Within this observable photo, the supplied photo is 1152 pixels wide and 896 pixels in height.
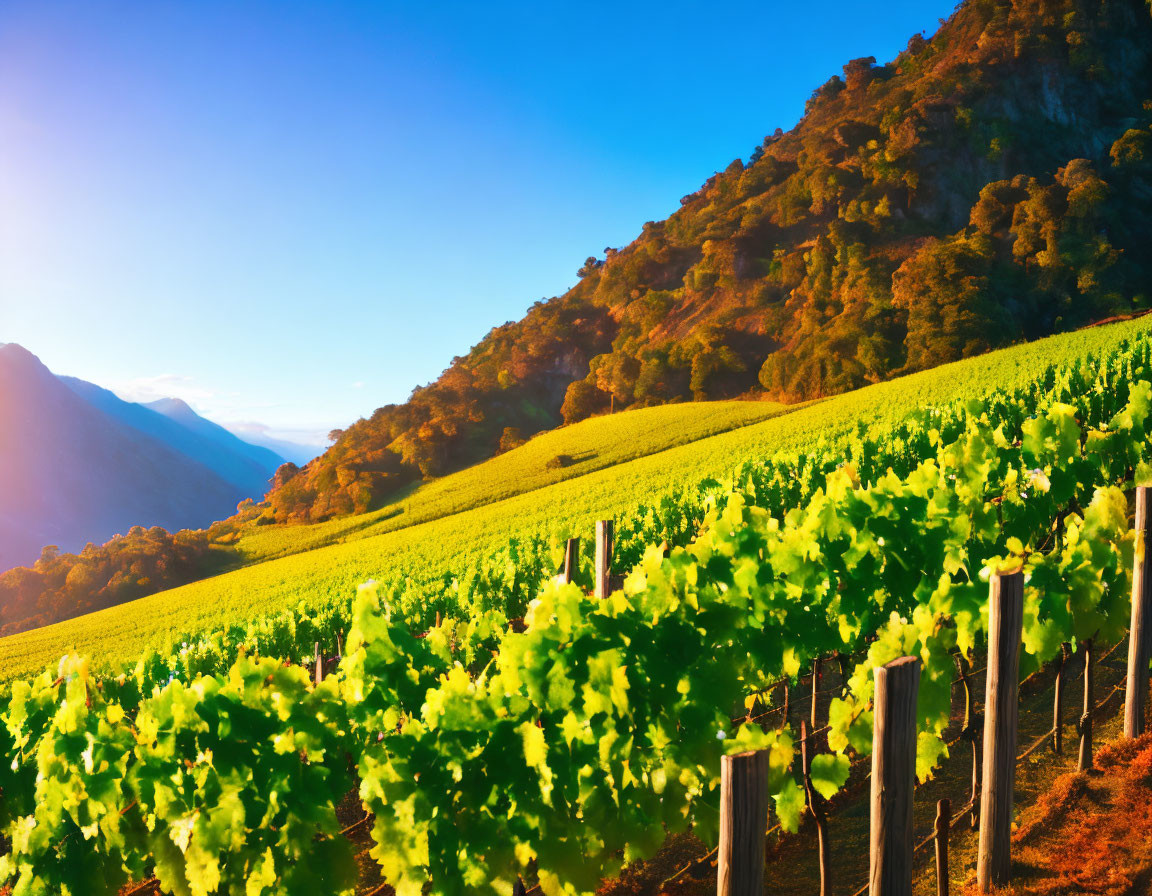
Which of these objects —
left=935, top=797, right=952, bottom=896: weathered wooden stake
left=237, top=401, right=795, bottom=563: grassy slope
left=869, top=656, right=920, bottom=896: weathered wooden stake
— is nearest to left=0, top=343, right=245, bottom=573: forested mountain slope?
left=237, top=401, right=795, bottom=563: grassy slope

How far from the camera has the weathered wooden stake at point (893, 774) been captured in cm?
228

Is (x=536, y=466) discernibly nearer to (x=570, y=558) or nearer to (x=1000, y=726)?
(x=570, y=558)

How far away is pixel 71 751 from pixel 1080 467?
7.06 m

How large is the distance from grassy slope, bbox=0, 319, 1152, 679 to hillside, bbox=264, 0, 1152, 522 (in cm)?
1243

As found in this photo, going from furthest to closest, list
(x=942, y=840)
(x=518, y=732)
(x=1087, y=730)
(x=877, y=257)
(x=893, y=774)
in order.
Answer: (x=877, y=257) < (x=1087, y=730) < (x=942, y=840) < (x=518, y=732) < (x=893, y=774)

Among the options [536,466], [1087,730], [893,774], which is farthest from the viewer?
[536,466]

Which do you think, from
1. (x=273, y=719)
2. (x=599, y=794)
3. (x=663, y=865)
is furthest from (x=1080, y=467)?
(x=273, y=719)

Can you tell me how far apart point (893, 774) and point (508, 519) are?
1018 inches

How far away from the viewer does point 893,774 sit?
93.9 inches

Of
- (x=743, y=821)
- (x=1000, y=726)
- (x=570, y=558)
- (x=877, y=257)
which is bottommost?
(x=1000, y=726)

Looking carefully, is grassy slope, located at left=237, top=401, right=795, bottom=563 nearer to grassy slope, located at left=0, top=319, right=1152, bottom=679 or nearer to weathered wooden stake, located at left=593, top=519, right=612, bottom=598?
grassy slope, located at left=0, top=319, right=1152, bottom=679

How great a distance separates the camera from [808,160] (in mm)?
67375

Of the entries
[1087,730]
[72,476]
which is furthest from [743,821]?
[72,476]

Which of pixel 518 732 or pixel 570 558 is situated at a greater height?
pixel 570 558
